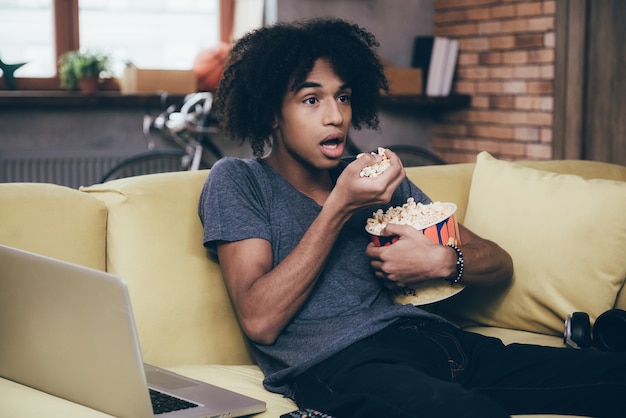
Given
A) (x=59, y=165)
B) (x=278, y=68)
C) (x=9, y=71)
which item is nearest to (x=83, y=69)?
(x=9, y=71)

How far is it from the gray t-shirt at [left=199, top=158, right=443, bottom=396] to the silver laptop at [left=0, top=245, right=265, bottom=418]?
26 cm

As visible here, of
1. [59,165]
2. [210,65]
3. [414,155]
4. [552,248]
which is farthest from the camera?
[414,155]

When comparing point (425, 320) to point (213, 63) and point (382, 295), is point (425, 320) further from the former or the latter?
point (213, 63)

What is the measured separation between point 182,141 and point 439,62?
1.47 m

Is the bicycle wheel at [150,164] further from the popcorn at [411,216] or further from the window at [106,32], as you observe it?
the popcorn at [411,216]

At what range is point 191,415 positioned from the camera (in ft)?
4.78

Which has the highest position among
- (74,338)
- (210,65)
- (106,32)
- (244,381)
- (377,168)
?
(106,32)

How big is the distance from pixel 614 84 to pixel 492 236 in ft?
6.28

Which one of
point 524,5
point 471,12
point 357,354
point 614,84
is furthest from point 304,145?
point 471,12

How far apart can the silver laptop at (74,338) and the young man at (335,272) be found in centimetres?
25

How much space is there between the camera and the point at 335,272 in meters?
1.87

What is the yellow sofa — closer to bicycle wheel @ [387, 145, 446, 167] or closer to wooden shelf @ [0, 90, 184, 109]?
wooden shelf @ [0, 90, 184, 109]

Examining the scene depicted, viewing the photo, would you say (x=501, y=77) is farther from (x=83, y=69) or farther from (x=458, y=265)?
(x=458, y=265)

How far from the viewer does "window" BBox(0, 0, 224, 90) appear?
4547 mm
